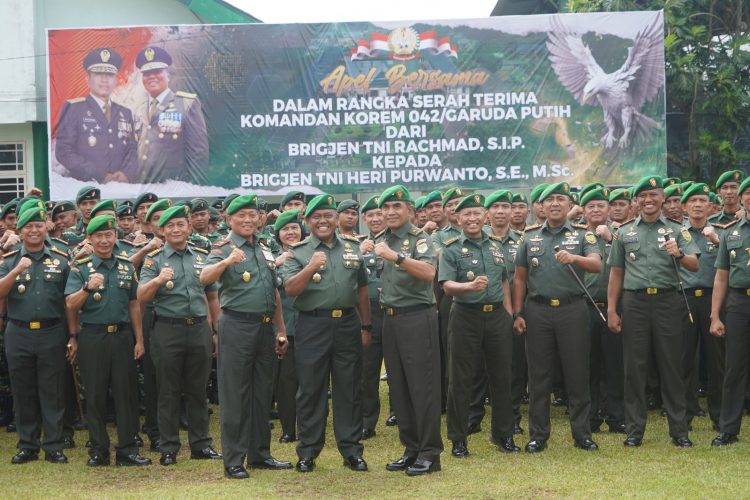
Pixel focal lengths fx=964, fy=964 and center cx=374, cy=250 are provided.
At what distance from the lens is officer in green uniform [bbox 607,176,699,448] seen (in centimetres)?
748

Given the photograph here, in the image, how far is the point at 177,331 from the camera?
731cm

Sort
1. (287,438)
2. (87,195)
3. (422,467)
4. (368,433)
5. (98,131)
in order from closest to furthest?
(422,467)
(287,438)
(368,433)
(87,195)
(98,131)

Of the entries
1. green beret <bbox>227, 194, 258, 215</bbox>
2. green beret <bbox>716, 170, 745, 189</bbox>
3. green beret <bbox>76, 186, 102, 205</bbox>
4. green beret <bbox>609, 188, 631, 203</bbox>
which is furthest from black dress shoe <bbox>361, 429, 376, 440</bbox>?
green beret <bbox>716, 170, 745, 189</bbox>

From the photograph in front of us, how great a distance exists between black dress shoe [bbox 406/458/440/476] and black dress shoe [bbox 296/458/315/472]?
2.39 ft

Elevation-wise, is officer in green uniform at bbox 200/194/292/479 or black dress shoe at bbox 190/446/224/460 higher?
officer in green uniform at bbox 200/194/292/479

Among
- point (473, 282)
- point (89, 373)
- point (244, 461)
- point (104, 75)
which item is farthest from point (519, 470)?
point (104, 75)

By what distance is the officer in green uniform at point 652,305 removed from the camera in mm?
7477

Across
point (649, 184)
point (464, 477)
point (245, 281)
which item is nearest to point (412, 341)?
point (464, 477)

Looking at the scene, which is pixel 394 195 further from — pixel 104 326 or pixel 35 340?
pixel 35 340

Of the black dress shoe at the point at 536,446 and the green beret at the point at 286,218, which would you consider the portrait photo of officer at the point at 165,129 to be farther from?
the black dress shoe at the point at 536,446

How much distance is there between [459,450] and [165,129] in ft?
34.9

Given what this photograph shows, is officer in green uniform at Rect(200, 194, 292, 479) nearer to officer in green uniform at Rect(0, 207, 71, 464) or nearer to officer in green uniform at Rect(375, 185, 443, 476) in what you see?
officer in green uniform at Rect(375, 185, 443, 476)

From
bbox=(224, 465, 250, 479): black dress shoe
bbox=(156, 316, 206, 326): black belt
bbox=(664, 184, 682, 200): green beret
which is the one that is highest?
bbox=(664, 184, 682, 200): green beret

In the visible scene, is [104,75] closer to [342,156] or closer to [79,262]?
[342,156]
